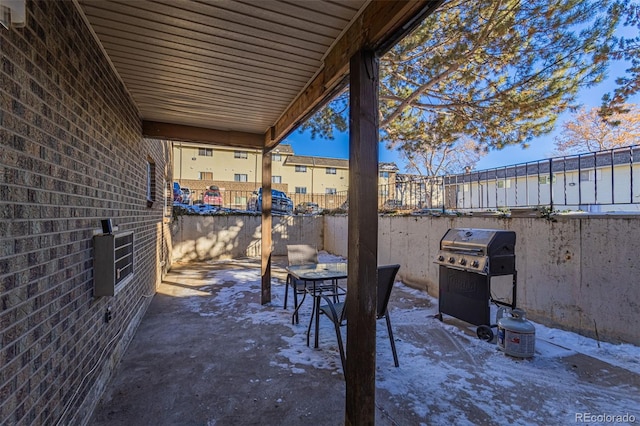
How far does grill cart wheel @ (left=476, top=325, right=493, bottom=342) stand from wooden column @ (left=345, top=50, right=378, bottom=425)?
6.95 feet

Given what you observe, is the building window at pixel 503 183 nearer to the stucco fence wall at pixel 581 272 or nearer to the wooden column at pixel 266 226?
the stucco fence wall at pixel 581 272

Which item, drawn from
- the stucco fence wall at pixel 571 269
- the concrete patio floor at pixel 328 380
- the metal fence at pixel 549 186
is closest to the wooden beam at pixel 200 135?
the concrete patio floor at pixel 328 380

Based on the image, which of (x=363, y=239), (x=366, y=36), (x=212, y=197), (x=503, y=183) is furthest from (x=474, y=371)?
(x=212, y=197)

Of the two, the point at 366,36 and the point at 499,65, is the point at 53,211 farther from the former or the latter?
the point at 499,65

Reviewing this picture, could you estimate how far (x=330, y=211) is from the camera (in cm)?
1127

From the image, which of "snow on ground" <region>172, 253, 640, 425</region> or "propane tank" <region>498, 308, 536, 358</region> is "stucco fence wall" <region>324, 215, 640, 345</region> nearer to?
"snow on ground" <region>172, 253, 640, 425</region>

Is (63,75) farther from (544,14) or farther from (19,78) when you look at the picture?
(544,14)

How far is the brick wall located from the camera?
48.2 inches

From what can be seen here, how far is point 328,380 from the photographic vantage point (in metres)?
2.56

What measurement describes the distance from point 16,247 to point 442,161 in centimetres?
1760

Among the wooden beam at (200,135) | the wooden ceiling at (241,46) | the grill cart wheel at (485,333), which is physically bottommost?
the grill cart wheel at (485,333)

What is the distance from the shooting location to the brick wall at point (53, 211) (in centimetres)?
122

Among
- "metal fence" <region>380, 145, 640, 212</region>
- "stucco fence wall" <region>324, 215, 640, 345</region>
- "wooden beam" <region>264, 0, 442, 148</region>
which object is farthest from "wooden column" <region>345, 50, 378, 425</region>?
"metal fence" <region>380, 145, 640, 212</region>

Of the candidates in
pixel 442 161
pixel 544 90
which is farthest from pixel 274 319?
pixel 442 161
